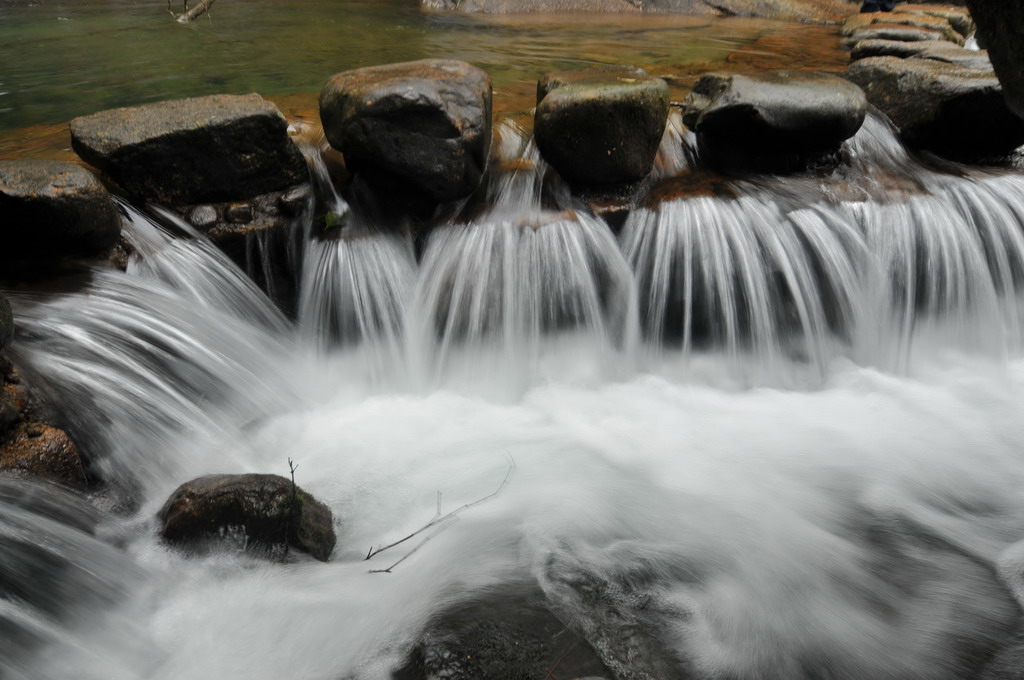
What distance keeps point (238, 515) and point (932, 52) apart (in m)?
6.92

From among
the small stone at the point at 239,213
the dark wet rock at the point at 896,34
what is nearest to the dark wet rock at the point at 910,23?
the dark wet rock at the point at 896,34

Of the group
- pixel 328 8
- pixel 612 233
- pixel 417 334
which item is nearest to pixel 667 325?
pixel 612 233

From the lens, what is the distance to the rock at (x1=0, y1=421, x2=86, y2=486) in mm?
2662

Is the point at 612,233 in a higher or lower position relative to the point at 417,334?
higher

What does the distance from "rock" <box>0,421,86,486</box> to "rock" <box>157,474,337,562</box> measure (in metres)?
0.42

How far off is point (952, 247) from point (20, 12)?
53.4ft

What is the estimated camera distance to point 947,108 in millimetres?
5234

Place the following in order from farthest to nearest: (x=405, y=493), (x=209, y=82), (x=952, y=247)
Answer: (x=209, y=82) → (x=952, y=247) → (x=405, y=493)

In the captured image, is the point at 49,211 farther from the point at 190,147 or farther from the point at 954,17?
the point at 954,17

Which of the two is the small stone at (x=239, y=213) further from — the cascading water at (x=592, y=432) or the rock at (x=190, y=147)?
the cascading water at (x=592, y=432)

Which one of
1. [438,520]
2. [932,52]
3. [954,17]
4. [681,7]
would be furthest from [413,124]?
[681,7]

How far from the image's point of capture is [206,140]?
4.07 metres

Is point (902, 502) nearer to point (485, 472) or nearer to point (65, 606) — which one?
point (485, 472)

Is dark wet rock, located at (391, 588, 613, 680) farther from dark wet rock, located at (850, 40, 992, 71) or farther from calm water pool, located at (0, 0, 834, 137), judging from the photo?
dark wet rock, located at (850, 40, 992, 71)
